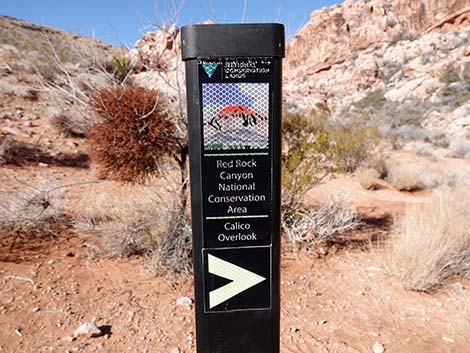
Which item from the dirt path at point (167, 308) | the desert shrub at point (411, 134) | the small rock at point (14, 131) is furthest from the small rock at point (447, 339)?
the desert shrub at point (411, 134)

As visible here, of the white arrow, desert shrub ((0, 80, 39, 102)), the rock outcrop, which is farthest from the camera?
the rock outcrop

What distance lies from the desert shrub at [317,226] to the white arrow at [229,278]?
9.33 feet

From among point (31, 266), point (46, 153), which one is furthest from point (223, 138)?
point (46, 153)

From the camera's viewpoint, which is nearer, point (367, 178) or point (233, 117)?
point (233, 117)

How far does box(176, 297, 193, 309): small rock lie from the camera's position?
2.99 m

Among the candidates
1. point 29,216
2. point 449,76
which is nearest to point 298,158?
point 29,216

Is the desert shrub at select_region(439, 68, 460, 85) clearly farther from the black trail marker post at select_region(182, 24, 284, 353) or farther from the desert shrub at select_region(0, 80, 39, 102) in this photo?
the black trail marker post at select_region(182, 24, 284, 353)

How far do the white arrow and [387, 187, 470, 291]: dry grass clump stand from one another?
8.92ft

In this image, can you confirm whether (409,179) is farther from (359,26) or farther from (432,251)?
(359,26)

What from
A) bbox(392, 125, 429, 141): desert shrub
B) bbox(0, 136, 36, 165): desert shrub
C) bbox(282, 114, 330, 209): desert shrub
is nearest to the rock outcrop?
bbox(392, 125, 429, 141): desert shrub

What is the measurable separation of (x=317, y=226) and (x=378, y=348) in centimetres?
197

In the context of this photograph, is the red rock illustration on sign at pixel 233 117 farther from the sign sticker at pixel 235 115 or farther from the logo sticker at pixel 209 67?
the logo sticker at pixel 209 67

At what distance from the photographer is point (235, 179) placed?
1362mm

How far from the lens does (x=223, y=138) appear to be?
1334mm
